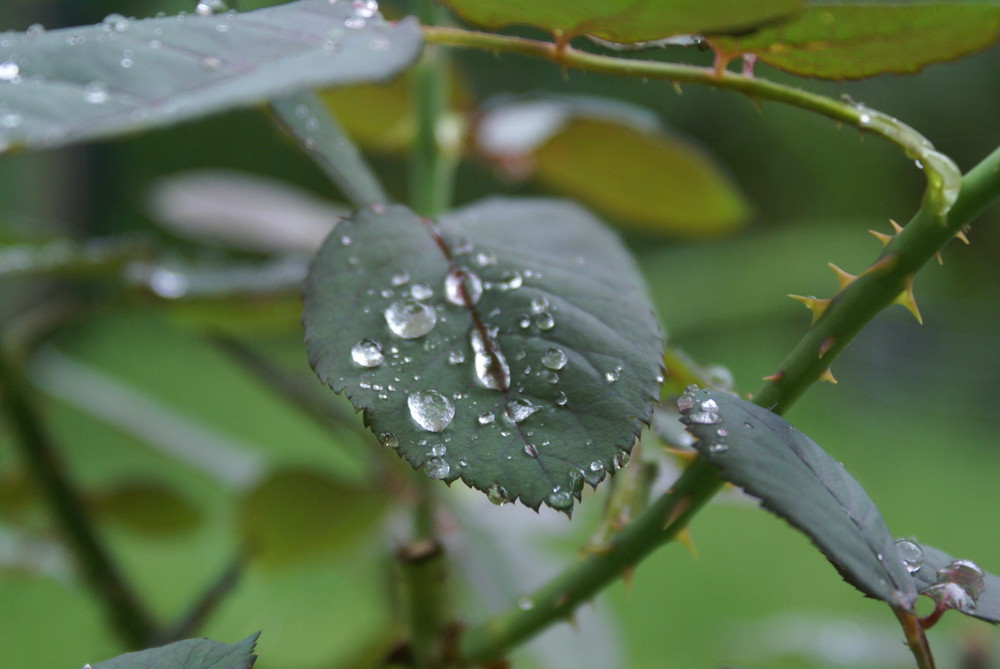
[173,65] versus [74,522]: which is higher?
[173,65]

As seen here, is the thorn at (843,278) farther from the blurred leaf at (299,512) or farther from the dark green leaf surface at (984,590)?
the blurred leaf at (299,512)

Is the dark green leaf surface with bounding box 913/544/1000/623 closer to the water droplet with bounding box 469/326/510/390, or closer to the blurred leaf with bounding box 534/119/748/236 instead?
the water droplet with bounding box 469/326/510/390

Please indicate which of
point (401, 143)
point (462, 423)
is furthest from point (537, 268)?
point (401, 143)

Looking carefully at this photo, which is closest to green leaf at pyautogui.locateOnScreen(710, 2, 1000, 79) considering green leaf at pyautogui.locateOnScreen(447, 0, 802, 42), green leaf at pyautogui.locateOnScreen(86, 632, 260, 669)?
green leaf at pyautogui.locateOnScreen(447, 0, 802, 42)

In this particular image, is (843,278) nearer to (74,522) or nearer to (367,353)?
(367,353)

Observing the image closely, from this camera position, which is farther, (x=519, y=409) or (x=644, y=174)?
(x=644, y=174)

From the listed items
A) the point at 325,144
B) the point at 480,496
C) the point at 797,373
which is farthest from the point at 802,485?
the point at 480,496

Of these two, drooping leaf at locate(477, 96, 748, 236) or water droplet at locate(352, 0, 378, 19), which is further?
drooping leaf at locate(477, 96, 748, 236)
